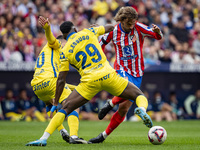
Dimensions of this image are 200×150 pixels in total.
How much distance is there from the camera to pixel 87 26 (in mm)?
18562

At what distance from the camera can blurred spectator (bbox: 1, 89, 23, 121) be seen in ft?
56.7

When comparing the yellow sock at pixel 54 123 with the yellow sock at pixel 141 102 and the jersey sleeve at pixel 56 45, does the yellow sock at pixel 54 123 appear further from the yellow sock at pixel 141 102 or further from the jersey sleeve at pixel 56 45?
the jersey sleeve at pixel 56 45

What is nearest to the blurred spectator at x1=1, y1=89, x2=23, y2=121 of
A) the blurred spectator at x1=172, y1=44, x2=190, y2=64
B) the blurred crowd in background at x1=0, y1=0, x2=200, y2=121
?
the blurred crowd in background at x1=0, y1=0, x2=200, y2=121

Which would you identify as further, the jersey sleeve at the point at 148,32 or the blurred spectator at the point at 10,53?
the blurred spectator at the point at 10,53

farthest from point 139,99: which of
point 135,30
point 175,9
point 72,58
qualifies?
point 175,9

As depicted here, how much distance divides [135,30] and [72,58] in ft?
6.38

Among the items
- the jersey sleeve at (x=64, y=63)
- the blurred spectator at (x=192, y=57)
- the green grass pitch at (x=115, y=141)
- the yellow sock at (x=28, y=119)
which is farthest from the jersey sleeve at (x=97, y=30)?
the yellow sock at (x=28, y=119)

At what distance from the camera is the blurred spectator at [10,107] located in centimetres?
1728

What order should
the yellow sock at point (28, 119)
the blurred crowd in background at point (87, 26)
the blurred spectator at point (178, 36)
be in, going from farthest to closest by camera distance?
the blurred spectator at point (178, 36) → the yellow sock at point (28, 119) → the blurred crowd in background at point (87, 26)

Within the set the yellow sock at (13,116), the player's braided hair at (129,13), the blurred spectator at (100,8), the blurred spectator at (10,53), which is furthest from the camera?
the blurred spectator at (100,8)

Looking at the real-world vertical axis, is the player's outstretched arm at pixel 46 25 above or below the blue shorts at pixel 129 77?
above

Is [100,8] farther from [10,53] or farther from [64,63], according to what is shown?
[64,63]

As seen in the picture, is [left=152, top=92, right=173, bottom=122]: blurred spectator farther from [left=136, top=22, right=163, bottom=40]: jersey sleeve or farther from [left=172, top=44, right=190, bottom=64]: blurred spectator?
[left=136, top=22, right=163, bottom=40]: jersey sleeve

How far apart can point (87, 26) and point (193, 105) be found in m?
6.21
